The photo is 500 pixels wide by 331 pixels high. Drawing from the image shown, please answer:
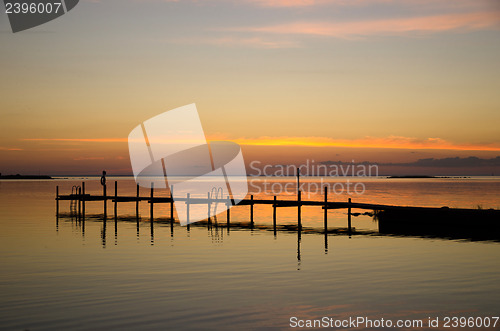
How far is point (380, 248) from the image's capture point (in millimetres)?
29250

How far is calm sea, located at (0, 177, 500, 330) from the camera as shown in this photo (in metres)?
15.4

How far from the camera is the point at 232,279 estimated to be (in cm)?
2048

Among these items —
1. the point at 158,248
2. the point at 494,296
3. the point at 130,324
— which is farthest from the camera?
the point at 158,248

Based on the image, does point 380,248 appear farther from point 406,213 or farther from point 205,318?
point 205,318

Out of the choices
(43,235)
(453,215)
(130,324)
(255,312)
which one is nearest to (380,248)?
(453,215)

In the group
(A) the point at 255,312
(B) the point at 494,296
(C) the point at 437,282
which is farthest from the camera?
(C) the point at 437,282

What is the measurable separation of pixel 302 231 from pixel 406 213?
7.33 m

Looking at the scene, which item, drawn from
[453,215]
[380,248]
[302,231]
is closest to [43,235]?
[302,231]

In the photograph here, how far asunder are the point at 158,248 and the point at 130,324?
14959 millimetres

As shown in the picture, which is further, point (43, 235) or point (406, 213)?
point (406, 213)

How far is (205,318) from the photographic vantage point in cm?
1510

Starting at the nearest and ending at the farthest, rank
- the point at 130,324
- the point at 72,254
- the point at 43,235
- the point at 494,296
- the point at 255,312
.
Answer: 1. the point at 130,324
2. the point at 255,312
3. the point at 494,296
4. the point at 72,254
5. the point at 43,235

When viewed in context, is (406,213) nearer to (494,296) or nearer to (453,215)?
(453,215)

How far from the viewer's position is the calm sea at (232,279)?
605 inches
